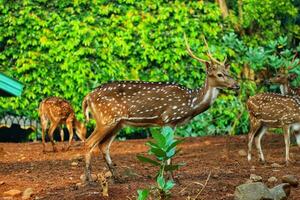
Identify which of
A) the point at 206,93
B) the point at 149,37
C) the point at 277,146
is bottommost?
the point at 277,146

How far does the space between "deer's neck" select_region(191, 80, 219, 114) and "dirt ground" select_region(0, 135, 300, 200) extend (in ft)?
3.07

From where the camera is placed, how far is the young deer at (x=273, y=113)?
544 inches

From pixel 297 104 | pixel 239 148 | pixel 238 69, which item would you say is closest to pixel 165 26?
pixel 238 69

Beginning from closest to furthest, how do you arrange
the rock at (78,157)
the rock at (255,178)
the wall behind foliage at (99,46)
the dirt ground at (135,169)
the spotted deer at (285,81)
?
the dirt ground at (135,169) < the rock at (255,178) < the rock at (78,157) < the spotted deer at (285,81) < the wall behind foliage at (99,46)

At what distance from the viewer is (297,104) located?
45.4 ft

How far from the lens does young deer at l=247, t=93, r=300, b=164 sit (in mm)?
13828

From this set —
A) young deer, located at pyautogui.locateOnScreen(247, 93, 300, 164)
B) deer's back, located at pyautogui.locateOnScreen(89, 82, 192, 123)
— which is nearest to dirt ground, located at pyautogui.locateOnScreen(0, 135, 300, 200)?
young deer, located at pyautogui.locateOnScreen(247, 93, 300, 164)

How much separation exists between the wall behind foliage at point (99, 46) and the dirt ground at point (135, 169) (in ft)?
4.33

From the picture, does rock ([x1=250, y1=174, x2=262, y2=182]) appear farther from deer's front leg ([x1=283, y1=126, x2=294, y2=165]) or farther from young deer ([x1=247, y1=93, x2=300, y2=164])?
young deer ([x1=247, y1=93, x2=300, y2=164])

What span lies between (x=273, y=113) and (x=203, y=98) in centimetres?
186

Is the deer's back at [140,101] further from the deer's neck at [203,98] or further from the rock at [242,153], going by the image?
the rock at [242,153]

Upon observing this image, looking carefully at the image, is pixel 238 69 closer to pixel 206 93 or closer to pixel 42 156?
pixel 42 156

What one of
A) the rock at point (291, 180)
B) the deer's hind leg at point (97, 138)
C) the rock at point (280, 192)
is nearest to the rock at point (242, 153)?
the deer's hind leg at point (97, 138)

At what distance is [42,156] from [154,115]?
425 centimetres
